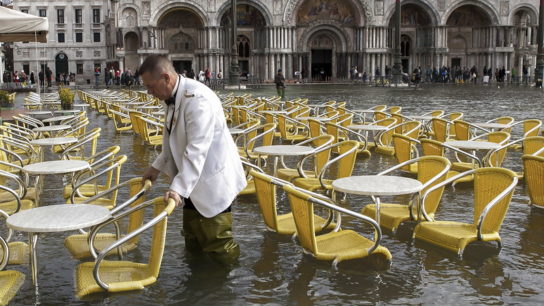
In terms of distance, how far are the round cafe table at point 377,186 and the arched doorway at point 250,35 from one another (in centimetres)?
4367

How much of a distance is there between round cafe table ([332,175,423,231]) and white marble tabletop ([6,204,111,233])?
209 cm

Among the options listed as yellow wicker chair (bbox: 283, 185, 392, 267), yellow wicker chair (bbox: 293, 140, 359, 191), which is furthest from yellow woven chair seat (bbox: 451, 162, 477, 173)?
yellow wicker chair (bbox: 283, 185, 392, 267)

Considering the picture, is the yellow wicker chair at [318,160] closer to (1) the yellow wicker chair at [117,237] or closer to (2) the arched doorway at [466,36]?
(1) the yellow wicker chair at [117,237]

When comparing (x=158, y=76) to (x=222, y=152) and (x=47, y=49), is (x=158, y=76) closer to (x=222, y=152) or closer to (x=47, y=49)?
(x=222, y=152)

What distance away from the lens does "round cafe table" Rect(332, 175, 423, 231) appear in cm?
513

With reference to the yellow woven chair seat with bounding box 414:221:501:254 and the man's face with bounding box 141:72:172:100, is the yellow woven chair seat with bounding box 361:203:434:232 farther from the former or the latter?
the man's face with bounding box 141:72:172:100

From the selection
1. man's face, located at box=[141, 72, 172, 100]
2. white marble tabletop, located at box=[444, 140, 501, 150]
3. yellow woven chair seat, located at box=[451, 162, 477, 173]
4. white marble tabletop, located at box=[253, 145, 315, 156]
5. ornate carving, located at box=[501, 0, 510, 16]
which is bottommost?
yellow woven chair seat, located at box=[451, 162, 477, 173]

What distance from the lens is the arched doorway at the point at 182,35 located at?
48.8 m

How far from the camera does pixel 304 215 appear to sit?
4574 mm

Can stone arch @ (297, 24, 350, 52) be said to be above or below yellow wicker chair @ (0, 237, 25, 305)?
above

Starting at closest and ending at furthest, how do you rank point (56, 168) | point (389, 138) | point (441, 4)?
1. point (56, 168)
2. point (389, 138)
3. point (441, 4)

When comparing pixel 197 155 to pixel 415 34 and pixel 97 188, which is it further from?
pixel 415 34

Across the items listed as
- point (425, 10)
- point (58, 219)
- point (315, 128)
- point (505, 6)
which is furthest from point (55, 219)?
point (505, 6)

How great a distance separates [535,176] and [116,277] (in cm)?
433
